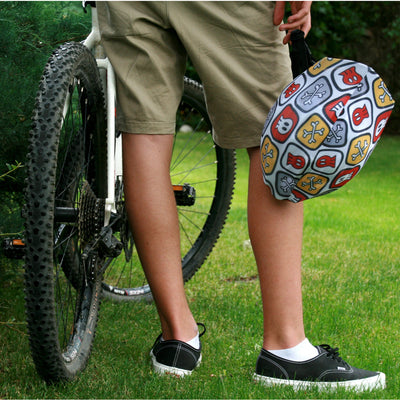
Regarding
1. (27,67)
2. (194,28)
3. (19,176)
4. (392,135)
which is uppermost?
(194,28)

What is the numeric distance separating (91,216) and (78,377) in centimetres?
42

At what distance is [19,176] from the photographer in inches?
85.5

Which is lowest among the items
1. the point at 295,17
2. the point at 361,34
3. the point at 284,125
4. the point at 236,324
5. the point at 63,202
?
the point at 361,34

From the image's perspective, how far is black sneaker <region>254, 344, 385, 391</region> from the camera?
1695 millimetres

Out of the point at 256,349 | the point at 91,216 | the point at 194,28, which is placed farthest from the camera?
the point at 256,349

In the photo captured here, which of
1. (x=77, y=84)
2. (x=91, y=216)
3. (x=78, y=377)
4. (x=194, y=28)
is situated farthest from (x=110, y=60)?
(x=78, y=377)

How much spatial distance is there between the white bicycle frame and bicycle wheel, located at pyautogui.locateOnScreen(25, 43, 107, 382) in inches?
1.7

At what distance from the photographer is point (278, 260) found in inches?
67.0

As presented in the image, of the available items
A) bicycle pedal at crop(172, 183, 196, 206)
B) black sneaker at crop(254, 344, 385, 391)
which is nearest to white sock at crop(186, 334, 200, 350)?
black sneaker at crop(254, 344, 385, 391)

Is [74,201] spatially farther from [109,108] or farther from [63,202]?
[109,108]

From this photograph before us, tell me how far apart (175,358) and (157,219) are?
38 cm

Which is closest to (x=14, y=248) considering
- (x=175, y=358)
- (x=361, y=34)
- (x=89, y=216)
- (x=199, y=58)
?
(x=89, y=216)

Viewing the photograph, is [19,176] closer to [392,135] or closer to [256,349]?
[256,349]

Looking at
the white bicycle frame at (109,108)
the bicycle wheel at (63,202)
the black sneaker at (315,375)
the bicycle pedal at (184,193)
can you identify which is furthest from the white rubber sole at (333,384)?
the bicycle pedal at (184,193)
